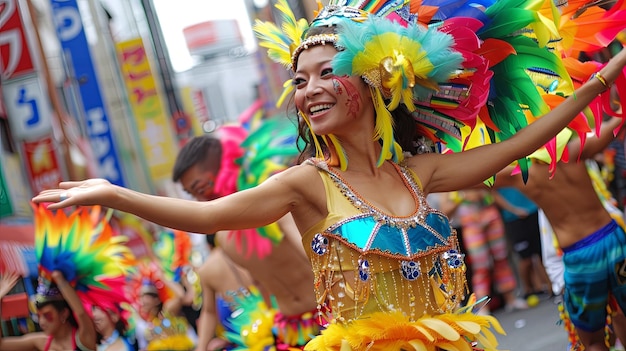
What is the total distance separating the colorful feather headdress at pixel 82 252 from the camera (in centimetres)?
645

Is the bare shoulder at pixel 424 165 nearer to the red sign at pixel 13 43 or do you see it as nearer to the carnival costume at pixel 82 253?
the carnival costume at pixel 82 253

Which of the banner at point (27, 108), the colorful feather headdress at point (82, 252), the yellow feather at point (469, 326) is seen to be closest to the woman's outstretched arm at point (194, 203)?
the yellow feather at point (469, 326)

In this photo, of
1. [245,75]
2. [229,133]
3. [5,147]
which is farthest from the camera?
[245,75]

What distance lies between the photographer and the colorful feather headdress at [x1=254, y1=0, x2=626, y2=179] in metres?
3.53

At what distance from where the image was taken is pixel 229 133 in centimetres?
628

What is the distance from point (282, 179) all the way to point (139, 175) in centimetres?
3007

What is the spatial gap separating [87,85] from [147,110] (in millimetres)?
5564

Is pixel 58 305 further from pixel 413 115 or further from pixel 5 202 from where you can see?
pixel 5 202

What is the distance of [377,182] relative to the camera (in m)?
3.65

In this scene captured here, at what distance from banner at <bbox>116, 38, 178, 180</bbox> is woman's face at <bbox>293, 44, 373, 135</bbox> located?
19.2 m

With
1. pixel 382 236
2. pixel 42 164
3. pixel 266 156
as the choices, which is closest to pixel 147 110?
pixel 42 164

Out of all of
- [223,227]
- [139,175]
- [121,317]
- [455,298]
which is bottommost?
[139,175]

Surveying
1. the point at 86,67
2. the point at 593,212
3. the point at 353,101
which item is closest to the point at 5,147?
the point at 86,67

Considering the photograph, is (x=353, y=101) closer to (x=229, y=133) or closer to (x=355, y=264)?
(x=355, y=264)
